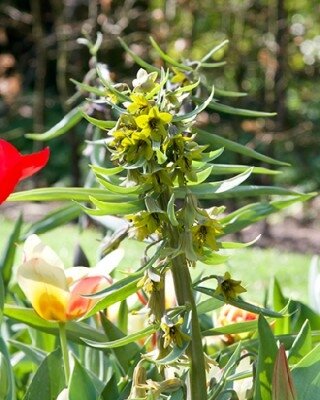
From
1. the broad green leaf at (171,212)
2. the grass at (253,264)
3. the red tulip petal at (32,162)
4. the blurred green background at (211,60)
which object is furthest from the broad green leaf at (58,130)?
the blurred green background at (211,60)

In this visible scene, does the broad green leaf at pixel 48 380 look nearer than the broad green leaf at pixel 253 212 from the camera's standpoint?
Yes

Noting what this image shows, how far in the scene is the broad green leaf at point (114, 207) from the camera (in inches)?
35.0

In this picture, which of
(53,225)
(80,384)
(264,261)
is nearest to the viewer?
(80,384)

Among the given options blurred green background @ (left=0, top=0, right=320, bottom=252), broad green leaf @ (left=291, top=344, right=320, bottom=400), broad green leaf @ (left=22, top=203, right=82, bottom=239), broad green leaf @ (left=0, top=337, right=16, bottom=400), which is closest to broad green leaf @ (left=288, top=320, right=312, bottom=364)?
broad green leaf @ (left=291, top=344, right=320, bottom=400)

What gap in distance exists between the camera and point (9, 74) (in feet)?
40.5

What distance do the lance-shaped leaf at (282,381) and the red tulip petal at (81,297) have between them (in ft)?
1.09

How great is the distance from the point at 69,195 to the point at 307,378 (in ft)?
1.01

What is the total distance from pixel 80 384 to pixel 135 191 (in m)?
0.25

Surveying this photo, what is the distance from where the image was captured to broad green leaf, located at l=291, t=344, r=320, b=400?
94 cm

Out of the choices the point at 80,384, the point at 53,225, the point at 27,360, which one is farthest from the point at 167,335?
the point at 53,225

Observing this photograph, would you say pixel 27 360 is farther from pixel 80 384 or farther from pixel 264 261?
pixel 264 261

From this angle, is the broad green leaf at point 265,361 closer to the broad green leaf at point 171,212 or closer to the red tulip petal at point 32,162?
the broad green leaf at point 171,212

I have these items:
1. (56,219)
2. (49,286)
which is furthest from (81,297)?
(56,219)

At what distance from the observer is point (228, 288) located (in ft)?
2.98
